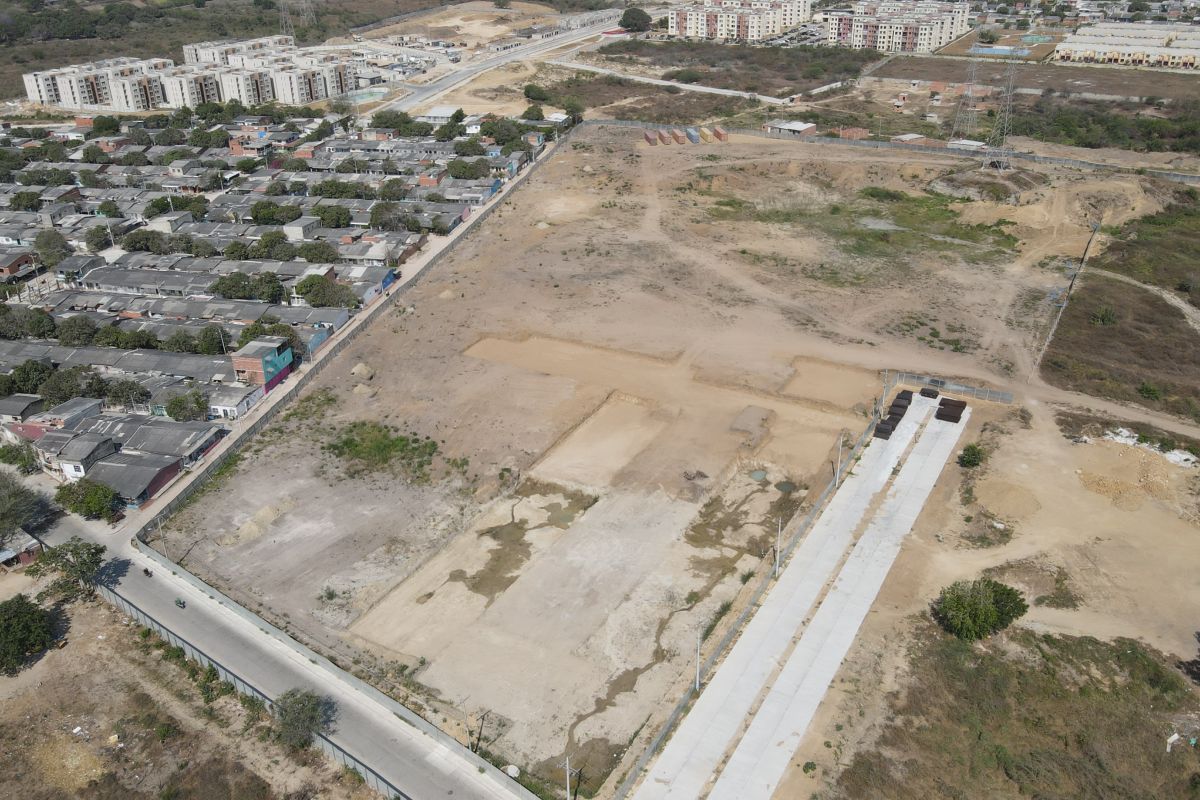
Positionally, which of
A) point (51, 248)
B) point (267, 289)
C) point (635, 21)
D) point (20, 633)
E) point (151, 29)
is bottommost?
point (20, 633)

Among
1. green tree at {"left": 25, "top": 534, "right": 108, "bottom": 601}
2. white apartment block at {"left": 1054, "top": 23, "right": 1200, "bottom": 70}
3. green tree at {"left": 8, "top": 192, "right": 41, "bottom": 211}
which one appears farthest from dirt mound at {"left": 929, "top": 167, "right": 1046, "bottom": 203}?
green tree at {"left": 8, "top": 192, "right": 41, "bottom": 211}

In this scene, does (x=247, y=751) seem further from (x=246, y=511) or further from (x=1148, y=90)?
(x=1148, y=90)

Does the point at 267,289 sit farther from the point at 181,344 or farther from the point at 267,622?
the point at 267,622

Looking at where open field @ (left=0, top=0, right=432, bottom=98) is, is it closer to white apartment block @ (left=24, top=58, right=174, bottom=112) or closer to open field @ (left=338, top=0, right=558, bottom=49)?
open field @ (left=338, top=0, right=558, bottom=49)

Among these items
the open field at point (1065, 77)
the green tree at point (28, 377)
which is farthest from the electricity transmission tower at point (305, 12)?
the green tree at point (28, 377)

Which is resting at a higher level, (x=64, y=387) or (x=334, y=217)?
(x=334, y=217)

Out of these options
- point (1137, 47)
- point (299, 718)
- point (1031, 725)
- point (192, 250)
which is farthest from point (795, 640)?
point (1137, 47)
